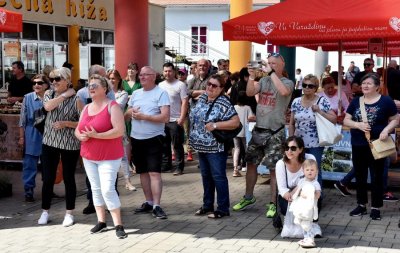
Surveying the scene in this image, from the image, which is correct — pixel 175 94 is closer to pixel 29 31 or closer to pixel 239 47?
pixel 239 47

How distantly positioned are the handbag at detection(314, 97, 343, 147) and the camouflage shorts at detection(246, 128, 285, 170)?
43 centimetres

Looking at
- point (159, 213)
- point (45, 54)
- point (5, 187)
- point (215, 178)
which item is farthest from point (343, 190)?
point (45, 54)

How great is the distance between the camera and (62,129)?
23.8 feet

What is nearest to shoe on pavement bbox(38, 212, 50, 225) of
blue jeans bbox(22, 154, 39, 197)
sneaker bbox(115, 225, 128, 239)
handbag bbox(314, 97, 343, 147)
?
sneaker bbox(115, 225, 128, 239)

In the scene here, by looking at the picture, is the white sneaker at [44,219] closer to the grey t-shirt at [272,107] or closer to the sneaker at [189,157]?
the grey t-shirt at [272,107]

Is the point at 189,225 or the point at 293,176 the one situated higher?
the point at 293,176

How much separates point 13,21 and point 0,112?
2.65 metres

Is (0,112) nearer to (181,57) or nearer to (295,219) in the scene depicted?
(295,219)

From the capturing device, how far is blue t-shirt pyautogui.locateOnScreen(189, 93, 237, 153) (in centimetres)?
739

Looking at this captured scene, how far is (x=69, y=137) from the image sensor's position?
7.27m

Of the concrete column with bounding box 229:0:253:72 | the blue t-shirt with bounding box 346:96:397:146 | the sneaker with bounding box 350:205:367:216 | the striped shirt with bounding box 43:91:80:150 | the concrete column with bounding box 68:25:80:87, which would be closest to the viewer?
the striped shirt with bounding box 43:91:80:150

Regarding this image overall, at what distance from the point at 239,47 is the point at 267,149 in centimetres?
971

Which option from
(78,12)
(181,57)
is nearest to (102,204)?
(78,12)

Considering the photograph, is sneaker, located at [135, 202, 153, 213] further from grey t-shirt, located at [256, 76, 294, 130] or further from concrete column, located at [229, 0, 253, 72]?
concrete column, located at [229, 0, 253, 72]
